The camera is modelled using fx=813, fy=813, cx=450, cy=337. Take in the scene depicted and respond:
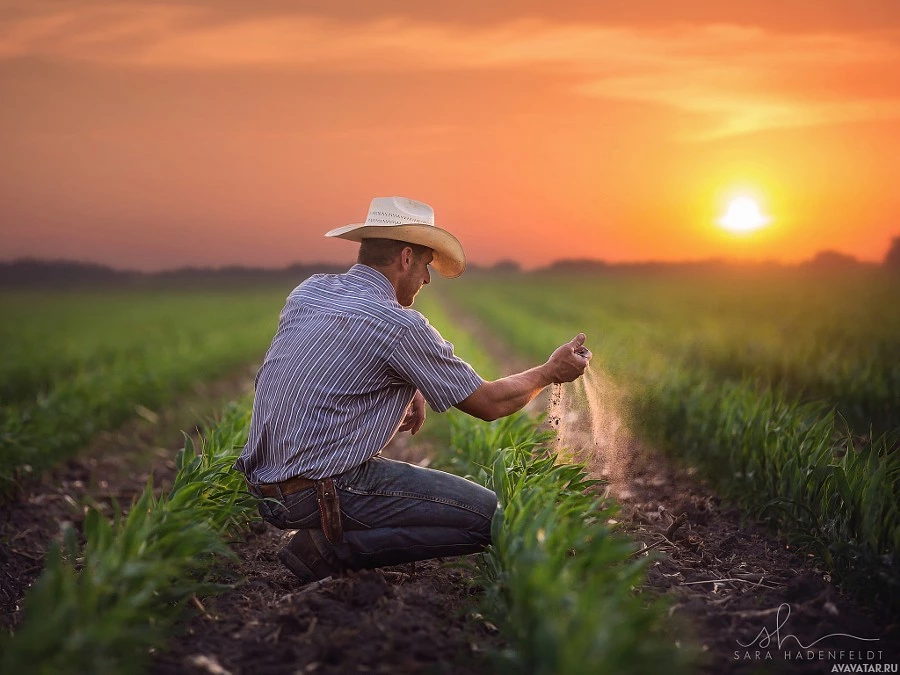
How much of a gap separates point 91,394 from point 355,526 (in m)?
6.80

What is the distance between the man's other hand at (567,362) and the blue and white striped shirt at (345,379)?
0.43 m

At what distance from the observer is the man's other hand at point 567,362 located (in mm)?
4129

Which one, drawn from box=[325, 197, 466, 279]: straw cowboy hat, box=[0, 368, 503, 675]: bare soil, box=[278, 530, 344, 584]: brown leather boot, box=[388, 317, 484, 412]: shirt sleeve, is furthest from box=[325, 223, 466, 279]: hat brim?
box=[0, 368, 503, 675]: bare soil

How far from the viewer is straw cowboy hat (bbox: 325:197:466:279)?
419 cm

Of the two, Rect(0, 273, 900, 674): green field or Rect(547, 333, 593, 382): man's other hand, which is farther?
Rect(547, 333, 593, 382): man's other hand

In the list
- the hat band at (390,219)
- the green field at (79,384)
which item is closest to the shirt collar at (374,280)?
the hat band at (390,219)

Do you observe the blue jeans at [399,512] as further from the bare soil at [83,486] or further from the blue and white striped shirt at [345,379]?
the bare soil at [83,486]

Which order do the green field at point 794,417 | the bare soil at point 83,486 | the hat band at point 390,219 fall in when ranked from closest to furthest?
the hat band at point 390,219
the green field at point 794,417
the bare soil at point 83,486

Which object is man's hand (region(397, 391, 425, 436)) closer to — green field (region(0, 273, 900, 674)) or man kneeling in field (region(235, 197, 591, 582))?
green field (region(0, 273, 900, 674))

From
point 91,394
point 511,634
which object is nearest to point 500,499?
point 511,634

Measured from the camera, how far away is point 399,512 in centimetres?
407

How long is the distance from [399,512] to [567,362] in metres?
1.14

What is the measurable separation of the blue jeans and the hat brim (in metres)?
1.15

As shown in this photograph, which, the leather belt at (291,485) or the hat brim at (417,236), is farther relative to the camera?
the hat brim at (417,236)
